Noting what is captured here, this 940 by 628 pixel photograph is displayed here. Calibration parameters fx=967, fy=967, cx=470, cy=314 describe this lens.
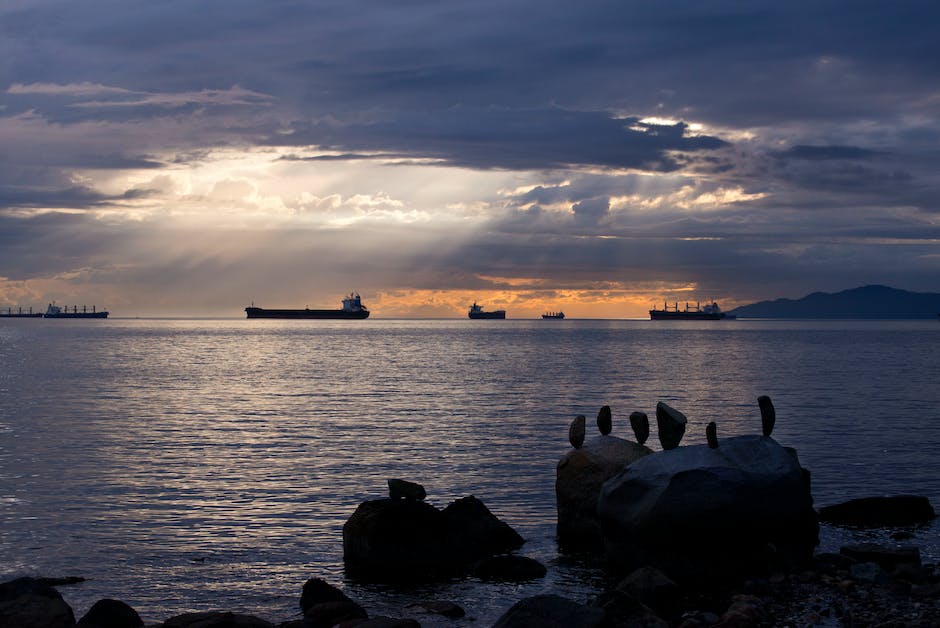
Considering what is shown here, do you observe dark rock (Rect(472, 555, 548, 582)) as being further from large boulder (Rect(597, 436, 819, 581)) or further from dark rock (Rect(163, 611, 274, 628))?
dark rock (Rect(163, 611, 274, 628))

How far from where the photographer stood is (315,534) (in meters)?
21.2

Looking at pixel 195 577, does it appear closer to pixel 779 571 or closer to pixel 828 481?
pixel 779 571

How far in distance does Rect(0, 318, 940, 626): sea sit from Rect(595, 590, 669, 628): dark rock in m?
2.18

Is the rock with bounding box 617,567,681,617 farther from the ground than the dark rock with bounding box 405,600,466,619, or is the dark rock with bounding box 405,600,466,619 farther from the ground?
the rock with bounding box 617,567,681,617

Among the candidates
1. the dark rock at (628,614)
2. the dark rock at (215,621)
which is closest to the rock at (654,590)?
the dark rock at (628,614)

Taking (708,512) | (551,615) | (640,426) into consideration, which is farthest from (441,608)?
(640,426)

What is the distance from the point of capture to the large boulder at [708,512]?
17062 mm

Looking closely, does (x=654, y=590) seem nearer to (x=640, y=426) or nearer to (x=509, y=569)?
(x=509, y=569)

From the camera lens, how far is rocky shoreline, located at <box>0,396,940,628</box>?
14.3 m

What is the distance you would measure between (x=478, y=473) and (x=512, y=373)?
5265cm

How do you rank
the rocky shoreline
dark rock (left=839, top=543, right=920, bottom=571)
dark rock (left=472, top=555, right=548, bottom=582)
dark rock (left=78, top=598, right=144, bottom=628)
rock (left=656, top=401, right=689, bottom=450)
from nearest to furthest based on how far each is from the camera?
1. the rocky shoreline
2. dark rock (left=78, top=598, right=144, bottom=628)
3. dark rock (left=839, top=543, right=920, bottom=571)
4. dark rock (left=472, top=555, right=548, bottom=582)
5. rock (left=656, top=401, right=689, bottom=450)

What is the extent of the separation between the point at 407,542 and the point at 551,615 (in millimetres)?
5550

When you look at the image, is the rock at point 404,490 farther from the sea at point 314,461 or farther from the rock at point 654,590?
the rock at point 654,590

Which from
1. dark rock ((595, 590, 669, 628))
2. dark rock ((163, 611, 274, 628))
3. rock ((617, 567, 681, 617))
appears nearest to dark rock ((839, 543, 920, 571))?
rock ((617, 567, 681, 617))
